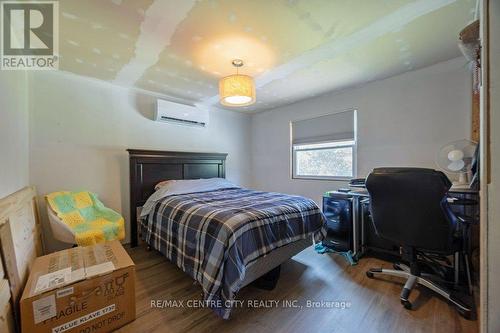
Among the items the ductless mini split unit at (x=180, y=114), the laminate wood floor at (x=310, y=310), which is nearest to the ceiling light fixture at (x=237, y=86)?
the ductless mini split unit at (x=180, y=114)

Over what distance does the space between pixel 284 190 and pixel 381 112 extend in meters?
2.08

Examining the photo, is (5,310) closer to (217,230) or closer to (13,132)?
(217,230)

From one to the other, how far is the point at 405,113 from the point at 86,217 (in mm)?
4116

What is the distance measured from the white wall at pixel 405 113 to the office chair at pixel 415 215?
4.40 ft

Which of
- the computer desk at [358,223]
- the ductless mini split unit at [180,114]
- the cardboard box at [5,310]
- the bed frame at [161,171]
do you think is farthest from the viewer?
the ductless mini split unit at [180,114]

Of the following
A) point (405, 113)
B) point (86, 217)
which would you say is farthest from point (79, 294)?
point (405, 113)

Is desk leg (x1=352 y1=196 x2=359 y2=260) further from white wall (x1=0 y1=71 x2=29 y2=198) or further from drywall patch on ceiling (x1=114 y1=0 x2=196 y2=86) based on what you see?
white wall (x1=0 y1=71 x2=29 y2=198)

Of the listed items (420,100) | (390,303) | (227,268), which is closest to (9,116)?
(227,268)

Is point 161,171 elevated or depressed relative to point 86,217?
elevated

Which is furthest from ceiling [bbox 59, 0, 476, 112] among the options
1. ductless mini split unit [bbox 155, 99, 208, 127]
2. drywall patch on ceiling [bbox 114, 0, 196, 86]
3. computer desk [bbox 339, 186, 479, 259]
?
computer desk [bbox 339, 186, 479, 259]

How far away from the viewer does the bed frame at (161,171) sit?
2834 millimetres

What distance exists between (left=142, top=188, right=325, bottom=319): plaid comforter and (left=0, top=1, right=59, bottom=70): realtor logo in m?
1.87

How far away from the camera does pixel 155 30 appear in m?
1.74

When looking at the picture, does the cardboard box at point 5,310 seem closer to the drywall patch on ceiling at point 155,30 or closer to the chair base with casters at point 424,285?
the drywall patch on ceiling at point 155,30
